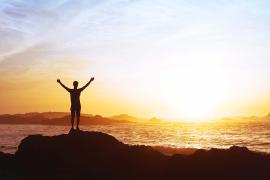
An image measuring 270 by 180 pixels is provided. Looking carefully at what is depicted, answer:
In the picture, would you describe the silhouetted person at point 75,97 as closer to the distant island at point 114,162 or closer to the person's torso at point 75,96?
the person's torso at point 75,96

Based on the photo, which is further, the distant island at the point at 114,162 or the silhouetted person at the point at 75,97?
the silhouetted person at the point at 75,97

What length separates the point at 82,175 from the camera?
18078mm

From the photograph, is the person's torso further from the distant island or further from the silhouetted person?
the distant island

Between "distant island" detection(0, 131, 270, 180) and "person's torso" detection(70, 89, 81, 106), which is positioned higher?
"person's torso" detection(70, 89, 81, 106)

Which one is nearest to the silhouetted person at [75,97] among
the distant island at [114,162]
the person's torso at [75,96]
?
the person's torso at [75,96]

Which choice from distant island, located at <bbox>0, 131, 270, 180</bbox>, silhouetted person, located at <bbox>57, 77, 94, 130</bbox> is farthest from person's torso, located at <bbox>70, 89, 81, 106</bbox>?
distant island, located at <bbox>0, 131, 270, 180</bbox>

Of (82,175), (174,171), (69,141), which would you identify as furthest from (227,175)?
(69,141)

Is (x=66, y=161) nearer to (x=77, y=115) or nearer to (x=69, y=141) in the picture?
(x=69, y=141)

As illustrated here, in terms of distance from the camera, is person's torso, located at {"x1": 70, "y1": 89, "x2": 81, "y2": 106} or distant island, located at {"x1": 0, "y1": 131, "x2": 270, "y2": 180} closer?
distant island, located at {"x1": 0, "y1": 131, "x2": 270, "y2": 180}

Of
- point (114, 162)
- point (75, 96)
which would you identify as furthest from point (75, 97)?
point (114, 162)

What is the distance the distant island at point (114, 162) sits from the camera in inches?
715

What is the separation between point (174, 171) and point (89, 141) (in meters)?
4.70

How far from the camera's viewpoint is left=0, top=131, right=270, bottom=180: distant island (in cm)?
1816

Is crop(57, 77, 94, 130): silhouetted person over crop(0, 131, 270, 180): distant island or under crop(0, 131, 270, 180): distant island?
over
